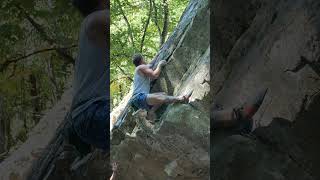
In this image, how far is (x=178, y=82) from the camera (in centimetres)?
482

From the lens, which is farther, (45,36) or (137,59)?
(137,59)

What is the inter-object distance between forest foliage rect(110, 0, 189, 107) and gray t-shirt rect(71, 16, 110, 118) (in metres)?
0.63

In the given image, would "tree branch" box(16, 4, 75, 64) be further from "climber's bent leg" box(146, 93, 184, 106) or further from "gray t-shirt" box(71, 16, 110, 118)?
"climber's bent leg" box(146, 93, 184, 106)

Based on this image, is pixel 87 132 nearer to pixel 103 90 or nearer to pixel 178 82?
pixel 103 90

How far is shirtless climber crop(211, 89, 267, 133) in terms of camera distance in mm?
4379

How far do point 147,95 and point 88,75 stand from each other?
0.83 metres

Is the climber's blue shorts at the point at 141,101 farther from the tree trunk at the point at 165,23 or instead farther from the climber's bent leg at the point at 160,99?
the tree trunk at the point at 165,23

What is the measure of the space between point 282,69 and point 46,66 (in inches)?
75.1

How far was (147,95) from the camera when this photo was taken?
4730mm

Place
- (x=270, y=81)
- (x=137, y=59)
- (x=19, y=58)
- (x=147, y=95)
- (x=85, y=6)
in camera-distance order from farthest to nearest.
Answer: (x=137, y=59) < (x=147, y=95) < (x=270, y=81) < (x=85, y=6) < (x=19, y=58)

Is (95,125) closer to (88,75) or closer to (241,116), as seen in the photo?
(88,75)

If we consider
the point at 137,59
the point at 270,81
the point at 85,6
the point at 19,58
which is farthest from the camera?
the point at 137,59

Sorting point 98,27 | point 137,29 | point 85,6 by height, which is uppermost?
point 85,6

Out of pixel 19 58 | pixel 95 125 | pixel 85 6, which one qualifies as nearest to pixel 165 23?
pixel 85 6
